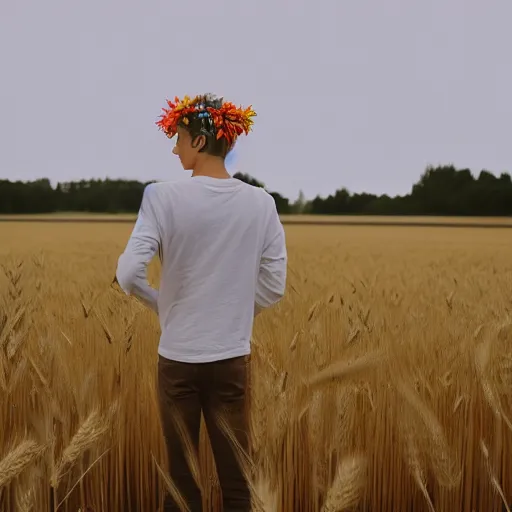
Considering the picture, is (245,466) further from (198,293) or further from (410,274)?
(410,274)

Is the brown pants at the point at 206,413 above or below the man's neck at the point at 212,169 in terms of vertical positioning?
below

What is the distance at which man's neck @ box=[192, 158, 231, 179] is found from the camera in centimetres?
150

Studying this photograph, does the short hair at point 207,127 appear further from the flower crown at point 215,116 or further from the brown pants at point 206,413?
the brown pants at point 206,413

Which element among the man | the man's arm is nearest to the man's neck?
the man

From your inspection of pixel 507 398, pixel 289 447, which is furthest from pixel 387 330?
pixel 289 447

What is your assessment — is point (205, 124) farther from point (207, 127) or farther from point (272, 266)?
point (272, 266)

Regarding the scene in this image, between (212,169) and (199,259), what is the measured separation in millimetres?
200

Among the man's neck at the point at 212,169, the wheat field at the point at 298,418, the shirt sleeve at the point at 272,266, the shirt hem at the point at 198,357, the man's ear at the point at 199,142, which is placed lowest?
the wheat field at the point at 298,418

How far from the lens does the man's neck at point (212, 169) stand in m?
1.50

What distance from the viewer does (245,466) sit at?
1.29 meters

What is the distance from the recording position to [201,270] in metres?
1.48

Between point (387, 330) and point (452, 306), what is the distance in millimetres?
733

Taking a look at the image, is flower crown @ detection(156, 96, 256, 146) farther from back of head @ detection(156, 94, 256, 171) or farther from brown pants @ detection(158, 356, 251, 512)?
brown pants @ detection(158, 356, 251, 512)

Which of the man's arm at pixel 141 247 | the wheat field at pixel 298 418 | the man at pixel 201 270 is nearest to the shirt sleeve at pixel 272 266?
the man at pixel 201 270
